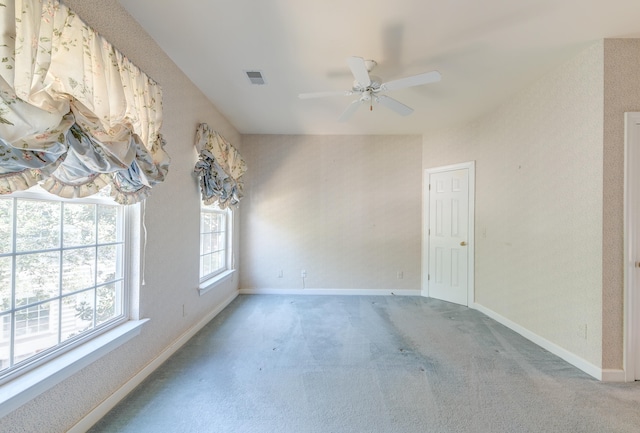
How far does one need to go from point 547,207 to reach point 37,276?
3782 mm

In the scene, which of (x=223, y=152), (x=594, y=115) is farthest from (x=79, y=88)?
(x=594, y=115)

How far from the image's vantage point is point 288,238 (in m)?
4.25

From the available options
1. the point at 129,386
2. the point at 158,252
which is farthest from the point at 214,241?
the point at 129,386

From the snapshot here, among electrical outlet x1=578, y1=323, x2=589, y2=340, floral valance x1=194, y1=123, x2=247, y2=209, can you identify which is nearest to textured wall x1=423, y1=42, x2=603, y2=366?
electrical outlet x1=578, y1=323, x2=589, y2=340

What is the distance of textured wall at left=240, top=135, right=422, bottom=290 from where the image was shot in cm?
423

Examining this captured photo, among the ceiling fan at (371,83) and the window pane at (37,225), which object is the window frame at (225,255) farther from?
the ceiling fan at (371,83)

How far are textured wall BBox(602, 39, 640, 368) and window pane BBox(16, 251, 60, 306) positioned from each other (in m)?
3.64

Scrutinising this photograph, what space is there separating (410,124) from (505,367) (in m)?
3.01

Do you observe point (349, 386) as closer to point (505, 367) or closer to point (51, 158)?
point (505, 367)

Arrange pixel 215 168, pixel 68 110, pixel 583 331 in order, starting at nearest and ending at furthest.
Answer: pixel 68 110 → pixel 583 331 → pixel 215 168

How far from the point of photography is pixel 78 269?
1602 millimetres

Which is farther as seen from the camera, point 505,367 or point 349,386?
point 505,367

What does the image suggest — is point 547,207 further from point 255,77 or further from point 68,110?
point 68,110

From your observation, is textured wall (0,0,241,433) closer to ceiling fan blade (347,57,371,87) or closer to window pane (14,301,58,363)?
window pane (14,301,58,363)
